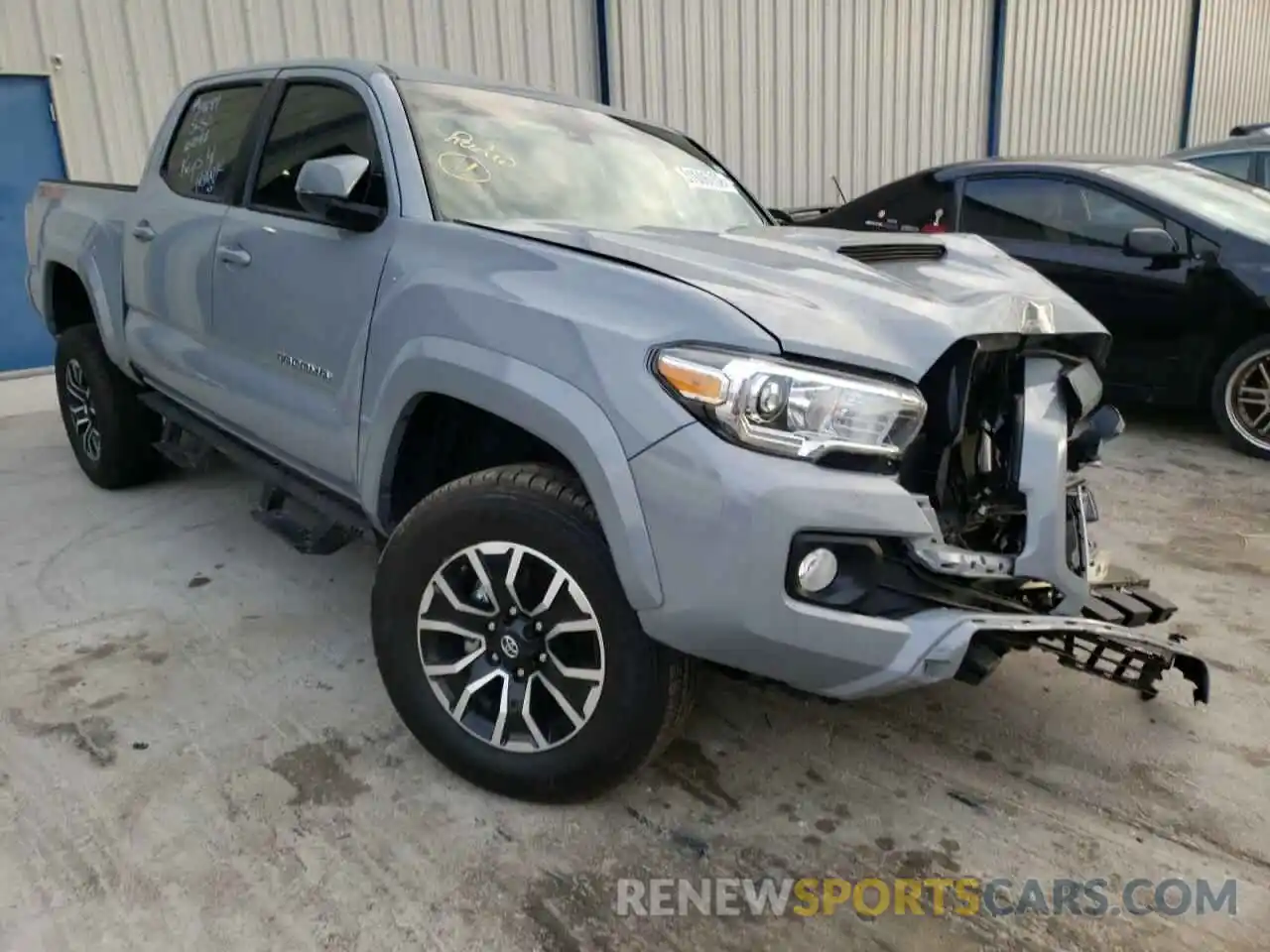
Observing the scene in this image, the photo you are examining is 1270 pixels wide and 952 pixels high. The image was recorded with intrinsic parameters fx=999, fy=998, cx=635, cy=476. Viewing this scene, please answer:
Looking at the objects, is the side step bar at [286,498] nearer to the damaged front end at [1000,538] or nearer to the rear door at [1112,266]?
the damaged front end at [1000,538]

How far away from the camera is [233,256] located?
11.4ft

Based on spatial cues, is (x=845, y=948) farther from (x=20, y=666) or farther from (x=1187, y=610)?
(x=20, y=666)

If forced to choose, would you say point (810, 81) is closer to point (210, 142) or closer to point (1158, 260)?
point (1158, 260)

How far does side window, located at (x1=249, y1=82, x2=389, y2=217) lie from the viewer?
3023 millimetres

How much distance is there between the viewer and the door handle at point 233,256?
11.1ft

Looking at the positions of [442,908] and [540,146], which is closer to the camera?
[442,908]

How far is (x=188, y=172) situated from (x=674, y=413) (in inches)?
120

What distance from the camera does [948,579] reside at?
7.27 feet

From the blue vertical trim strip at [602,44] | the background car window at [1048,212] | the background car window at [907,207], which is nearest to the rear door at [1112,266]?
the background car window at [1048,212]

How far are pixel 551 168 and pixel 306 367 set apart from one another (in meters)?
0.99

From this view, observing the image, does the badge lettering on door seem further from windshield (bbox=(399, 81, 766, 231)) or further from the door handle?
windshield (bbox=(399, 81, 766, 231))

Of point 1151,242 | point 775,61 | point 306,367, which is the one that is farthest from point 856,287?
point 775,61

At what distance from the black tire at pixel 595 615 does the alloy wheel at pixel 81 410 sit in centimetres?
314

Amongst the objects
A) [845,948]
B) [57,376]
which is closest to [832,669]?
[845,948]
